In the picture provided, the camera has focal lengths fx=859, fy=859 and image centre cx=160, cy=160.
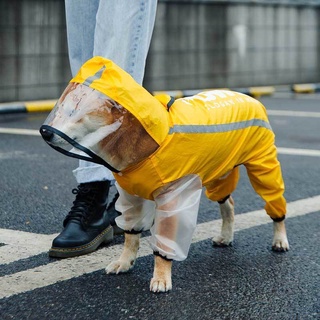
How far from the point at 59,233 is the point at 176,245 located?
0.90 metres

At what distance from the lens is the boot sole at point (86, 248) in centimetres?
348

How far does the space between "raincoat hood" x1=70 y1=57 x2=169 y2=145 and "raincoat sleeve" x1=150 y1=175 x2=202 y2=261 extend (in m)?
0.25

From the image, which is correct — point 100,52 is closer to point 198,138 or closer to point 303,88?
point 198,138

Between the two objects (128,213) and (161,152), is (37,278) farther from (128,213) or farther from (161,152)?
(161,152)

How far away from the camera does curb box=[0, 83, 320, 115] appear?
9312 millimetres

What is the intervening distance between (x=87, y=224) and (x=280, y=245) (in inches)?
33.0

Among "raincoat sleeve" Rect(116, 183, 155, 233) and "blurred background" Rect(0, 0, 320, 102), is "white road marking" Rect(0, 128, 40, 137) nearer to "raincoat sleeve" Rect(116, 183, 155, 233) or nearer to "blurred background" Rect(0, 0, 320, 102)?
"blurred background" Rect(0, 0, 320, 102)

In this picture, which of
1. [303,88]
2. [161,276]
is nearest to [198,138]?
[161,276]

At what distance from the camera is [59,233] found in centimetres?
386

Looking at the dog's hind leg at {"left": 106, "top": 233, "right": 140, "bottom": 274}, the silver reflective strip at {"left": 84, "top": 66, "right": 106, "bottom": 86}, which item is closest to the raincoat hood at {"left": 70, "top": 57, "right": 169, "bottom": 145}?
the silver reflective strip at {"left": 84, "top": 66, "right": 106, "bottom": 86}

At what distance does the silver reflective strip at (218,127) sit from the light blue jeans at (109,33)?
0.63 metres

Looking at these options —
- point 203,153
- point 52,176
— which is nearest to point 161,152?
point 203,153

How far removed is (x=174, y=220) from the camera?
310 cm

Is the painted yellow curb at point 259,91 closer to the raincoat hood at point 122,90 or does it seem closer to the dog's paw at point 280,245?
the dog's paw at point 280,245
